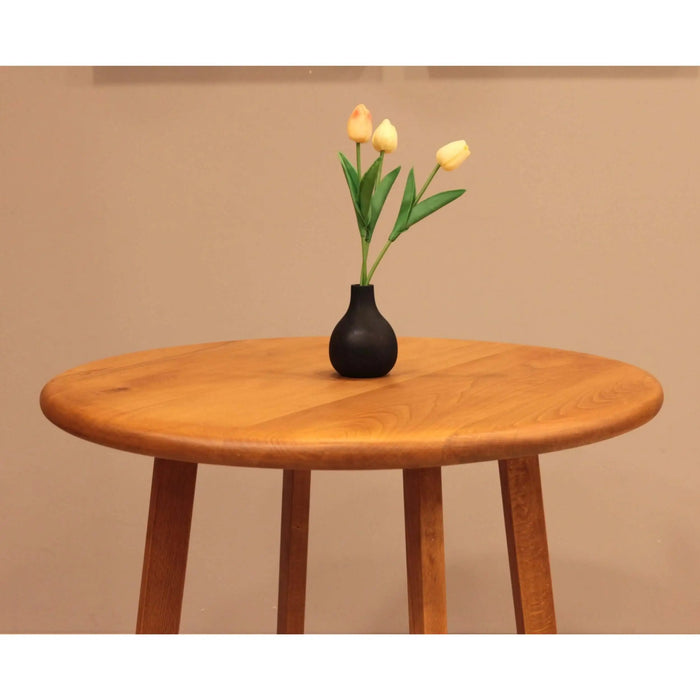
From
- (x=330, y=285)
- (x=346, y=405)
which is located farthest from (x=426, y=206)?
(x=330, y=285)

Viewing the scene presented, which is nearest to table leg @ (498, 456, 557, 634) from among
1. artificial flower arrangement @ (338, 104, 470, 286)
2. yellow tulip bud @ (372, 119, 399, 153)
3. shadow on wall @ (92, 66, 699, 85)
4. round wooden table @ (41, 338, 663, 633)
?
round wooden table @ (41, 338, 663, 633)

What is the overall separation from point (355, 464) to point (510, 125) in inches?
57.4

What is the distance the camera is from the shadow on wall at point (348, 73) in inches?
90.3

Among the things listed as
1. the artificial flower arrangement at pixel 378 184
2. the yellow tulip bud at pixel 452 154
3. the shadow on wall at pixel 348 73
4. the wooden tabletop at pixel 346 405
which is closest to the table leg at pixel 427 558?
the wooden tabletop at pixel 346 405

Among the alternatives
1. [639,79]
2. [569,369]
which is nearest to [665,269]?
[639,79]

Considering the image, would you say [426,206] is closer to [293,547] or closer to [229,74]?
[293,547]

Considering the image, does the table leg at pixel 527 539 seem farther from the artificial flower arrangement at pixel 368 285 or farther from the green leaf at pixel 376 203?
the green leaf at pixel 376 203

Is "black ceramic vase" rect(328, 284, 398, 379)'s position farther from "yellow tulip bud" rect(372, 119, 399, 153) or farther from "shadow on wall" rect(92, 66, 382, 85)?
"shadow on wall" rect(92, 66, 382, 85)

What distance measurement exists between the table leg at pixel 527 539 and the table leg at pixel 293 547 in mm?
429

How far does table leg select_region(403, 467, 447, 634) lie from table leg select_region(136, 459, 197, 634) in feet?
1.00

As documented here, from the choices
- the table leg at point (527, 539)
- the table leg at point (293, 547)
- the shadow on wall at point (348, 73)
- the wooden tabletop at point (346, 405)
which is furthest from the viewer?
the shadow on wall at point (348, 73)

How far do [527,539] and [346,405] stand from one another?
35 cm

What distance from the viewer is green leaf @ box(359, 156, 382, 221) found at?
1399mm

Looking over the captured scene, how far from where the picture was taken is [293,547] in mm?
1762
